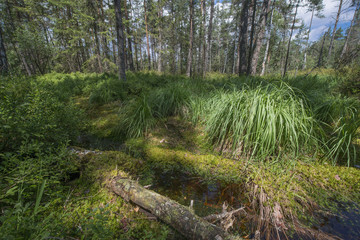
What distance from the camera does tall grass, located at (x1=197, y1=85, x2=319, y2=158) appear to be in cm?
204

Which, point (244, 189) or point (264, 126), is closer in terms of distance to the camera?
point (244, 189)

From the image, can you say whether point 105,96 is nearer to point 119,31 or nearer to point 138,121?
point 138,121

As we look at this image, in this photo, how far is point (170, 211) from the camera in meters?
1.25

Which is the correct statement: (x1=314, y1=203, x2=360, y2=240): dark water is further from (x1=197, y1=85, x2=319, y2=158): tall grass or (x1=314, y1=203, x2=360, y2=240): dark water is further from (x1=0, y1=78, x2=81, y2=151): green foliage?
(x1=0, y1=78, x2=81, y2=151): green foliage

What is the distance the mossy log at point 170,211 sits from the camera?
41.9 inches

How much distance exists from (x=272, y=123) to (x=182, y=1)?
1842 centimetres

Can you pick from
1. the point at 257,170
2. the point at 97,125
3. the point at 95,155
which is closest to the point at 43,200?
the point at 95,155

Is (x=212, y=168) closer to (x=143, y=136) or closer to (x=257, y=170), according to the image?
(x=257, y=170)

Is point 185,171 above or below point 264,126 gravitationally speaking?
below

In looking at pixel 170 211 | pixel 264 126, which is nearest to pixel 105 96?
pixel 170 211

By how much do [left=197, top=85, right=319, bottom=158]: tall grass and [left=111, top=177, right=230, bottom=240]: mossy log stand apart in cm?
131

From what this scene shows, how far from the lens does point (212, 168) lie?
2154 mm

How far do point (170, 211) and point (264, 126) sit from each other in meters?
1.79

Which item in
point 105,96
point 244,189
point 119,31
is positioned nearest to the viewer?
point 244,189
